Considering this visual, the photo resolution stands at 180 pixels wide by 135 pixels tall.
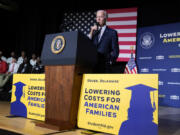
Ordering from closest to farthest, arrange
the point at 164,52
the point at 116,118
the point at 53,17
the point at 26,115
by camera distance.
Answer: the point at 116,118, the point at 26,115, the point at 164,52, the point at 53,17

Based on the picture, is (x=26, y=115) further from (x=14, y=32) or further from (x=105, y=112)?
(x=14, y=32)

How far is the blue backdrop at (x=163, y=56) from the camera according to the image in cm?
412

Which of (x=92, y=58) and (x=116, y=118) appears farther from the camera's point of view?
(x=92, y=58)

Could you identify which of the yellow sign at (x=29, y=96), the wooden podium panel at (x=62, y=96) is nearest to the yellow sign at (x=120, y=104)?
the wooden podium panel at (x=62, y=96)

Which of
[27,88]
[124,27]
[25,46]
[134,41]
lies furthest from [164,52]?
[25,46]

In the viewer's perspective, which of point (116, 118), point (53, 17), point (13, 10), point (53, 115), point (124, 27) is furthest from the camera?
point (13, 10)

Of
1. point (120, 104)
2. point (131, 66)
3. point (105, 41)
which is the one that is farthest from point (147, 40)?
point (120, 104)

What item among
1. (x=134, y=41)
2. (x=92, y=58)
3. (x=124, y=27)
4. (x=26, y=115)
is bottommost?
(x=26, y=115)

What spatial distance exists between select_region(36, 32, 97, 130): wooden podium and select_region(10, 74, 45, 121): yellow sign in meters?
0.19

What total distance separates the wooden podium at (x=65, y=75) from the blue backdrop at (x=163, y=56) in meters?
3.52

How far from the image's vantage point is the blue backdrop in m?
4.12

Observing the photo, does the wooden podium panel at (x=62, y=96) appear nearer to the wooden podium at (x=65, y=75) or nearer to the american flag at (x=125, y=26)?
the wooden podium at (x=65, y=75)

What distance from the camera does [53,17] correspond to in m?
5.66

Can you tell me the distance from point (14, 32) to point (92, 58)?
6.07 meters
